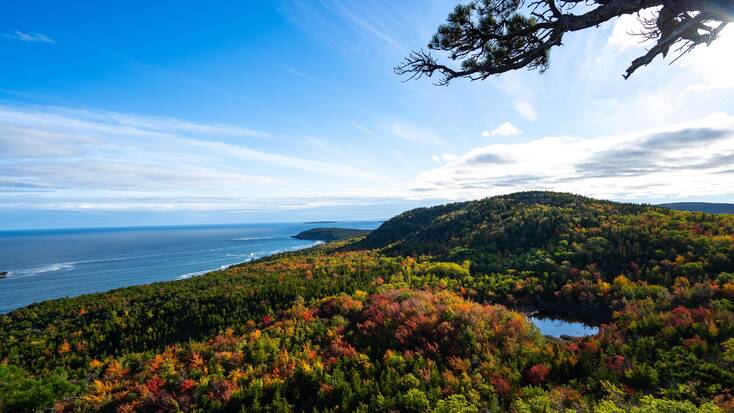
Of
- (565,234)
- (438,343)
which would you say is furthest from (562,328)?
(565,234)

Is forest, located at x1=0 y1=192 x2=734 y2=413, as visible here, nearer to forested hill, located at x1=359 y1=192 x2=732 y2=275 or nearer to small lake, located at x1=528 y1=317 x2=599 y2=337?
forested hill, located at x1=359 y1=192 x2=732 y2=275

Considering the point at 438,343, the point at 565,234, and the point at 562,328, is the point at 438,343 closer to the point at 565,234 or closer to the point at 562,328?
the point at 562,328

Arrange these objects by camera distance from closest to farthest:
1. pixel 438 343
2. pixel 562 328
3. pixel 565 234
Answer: pixel 438 343 < pixel 562 328 < pixel 565 234

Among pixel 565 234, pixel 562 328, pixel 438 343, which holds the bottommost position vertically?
pixel 562 328

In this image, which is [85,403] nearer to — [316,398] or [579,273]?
[316,398]

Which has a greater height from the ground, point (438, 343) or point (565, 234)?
point (565, 234)

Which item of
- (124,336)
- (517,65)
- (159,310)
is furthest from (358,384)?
(159,310)
